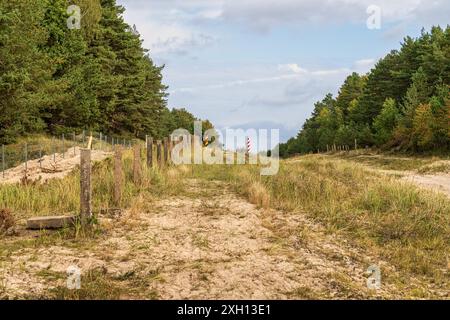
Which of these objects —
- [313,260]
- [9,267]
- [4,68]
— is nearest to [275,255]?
[313,260]

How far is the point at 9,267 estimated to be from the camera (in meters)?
6.49

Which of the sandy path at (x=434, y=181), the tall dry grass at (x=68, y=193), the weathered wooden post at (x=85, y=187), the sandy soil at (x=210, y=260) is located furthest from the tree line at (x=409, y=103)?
the weathered wooden post at (x=85, y=187)

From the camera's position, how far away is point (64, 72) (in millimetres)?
28203

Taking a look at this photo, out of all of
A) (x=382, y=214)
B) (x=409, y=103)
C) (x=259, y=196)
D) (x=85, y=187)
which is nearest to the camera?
(x=85, y=187)

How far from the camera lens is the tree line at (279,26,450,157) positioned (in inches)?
1474

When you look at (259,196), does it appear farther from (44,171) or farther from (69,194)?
(44,171)

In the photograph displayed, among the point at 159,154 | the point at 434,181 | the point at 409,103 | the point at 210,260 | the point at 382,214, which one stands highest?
the point at 409,103

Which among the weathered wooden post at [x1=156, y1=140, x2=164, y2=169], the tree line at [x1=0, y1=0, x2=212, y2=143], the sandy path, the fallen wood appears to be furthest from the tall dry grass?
the sandy path

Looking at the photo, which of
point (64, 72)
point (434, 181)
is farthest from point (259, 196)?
point (64, 72)

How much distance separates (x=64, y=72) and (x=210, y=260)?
80.4ft

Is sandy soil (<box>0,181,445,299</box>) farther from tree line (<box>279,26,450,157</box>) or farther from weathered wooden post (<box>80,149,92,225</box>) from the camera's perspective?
tree line (<box>279,26,450,157</box>)

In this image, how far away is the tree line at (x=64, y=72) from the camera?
1889cm
